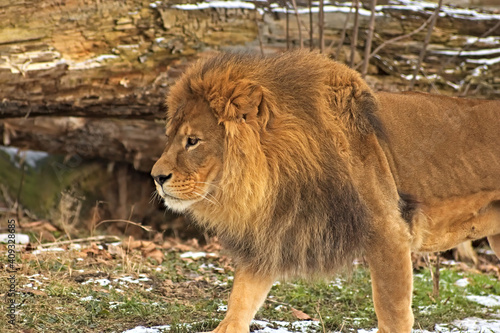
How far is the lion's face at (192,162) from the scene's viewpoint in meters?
3.01

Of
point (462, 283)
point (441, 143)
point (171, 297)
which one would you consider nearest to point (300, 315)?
point (171, 297)

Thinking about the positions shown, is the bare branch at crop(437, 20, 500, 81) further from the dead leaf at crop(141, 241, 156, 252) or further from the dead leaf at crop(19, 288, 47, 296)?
the dead leaf at crop(19, 288, 47, 296)

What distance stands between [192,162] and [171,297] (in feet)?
4.05

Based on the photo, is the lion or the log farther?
the log

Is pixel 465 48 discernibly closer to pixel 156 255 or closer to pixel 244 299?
pixel 156 255

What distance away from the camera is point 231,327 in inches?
126

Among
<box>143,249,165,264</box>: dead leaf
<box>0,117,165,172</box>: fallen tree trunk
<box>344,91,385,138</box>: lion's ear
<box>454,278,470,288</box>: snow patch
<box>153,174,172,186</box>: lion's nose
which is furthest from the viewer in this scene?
<box>0,117,165,172</box>: fallen tree trunk

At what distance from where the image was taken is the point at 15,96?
5.00m

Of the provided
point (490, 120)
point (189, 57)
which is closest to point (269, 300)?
point (490, 120)

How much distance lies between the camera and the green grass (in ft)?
10.9

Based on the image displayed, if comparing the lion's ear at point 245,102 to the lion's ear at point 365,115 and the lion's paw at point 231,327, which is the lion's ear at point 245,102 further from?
the lion's paw at point 231,327

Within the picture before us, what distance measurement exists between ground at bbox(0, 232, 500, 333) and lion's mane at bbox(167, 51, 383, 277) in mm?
441

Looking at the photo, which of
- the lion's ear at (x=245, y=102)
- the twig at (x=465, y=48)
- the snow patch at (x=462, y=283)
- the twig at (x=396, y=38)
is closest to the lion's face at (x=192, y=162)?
the lion's ear at (x=245, y=102)

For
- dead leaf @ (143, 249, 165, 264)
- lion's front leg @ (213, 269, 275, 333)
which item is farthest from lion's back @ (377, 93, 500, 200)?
dead leaf @ (143, 249, 165, 264)
